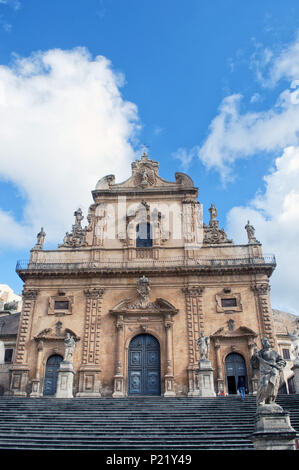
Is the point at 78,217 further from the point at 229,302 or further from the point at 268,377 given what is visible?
the point at 268,377

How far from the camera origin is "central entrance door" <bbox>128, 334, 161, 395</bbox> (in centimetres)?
2134

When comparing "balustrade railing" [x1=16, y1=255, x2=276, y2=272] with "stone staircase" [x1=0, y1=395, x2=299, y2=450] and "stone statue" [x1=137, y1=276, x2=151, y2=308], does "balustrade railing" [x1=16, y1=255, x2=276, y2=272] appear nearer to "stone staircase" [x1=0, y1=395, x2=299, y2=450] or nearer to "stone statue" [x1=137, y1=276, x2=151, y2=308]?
"stone statue" [x1=137, y1=276, x2=151, y2=308]

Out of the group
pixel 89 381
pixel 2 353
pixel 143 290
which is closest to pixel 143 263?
pixel 143 290

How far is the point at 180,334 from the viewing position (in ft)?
72.9

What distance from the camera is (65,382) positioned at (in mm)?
18359

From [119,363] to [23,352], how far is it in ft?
17.6

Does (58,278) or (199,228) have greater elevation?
(199,228)

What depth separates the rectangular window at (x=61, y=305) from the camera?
76.7 feet

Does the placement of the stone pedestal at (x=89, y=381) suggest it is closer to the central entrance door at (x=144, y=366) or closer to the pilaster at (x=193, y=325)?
the central entrance door at (x=144, y=366)

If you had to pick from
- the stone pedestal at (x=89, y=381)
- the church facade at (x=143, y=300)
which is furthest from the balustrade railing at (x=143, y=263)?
the stone pedestal at (x=89, y=381)
